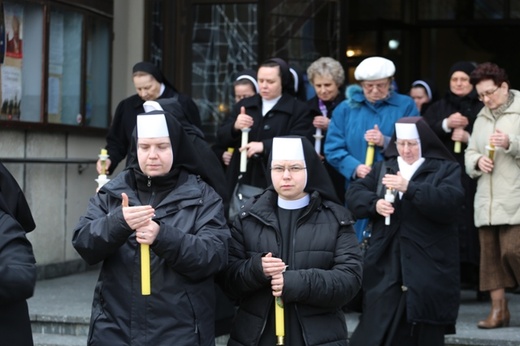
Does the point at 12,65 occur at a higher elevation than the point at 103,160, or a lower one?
higher

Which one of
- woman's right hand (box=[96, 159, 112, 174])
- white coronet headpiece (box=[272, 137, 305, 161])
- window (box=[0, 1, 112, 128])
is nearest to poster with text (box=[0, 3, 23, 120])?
window (box=[0, 1, 112, 128])

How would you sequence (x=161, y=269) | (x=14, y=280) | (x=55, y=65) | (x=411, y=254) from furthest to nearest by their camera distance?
(x=55, y=65)
(x=411, y=254)
(x=161, y=269)
(x=14, y=280)

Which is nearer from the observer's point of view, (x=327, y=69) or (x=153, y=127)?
(x=153, y=127)

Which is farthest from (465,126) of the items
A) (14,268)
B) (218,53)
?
(14,268)

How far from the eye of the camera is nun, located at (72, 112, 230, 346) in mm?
5199

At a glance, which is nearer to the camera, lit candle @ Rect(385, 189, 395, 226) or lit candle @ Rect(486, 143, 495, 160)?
lit candle @ Rect(385, 189, 395, 226)

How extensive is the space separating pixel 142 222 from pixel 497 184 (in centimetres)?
375

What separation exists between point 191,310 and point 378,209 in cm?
210

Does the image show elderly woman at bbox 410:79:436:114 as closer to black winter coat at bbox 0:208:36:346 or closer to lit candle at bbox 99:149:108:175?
lit candle at bbox 99:149:108:175

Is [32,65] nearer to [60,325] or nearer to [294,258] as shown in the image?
[60,325]

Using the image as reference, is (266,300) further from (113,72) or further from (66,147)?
(113,72)

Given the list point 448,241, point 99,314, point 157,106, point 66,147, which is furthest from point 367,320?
point 66,147

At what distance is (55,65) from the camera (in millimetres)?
10531

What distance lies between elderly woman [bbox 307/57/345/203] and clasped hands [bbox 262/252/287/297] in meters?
3.39
